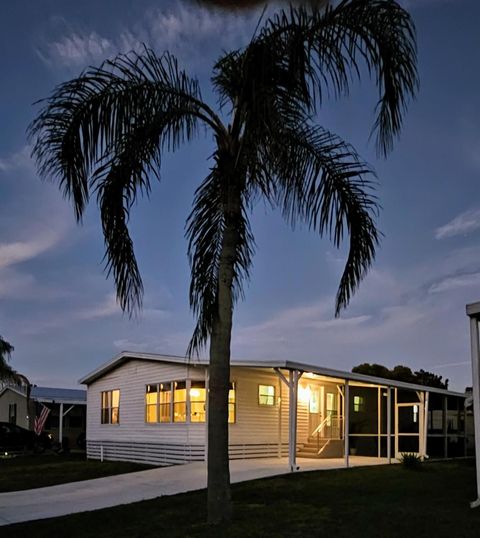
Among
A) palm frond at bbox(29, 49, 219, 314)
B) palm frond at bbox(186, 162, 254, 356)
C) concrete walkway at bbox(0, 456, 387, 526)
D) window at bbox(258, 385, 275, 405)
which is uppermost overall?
palm frond at bbox(29, 49, 219, 314)

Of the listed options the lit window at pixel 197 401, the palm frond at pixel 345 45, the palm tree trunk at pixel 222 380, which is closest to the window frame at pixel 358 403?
the lit window at pixel 197 401

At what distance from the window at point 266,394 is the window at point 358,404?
5579 millimetres

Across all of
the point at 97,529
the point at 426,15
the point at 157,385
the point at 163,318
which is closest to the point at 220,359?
the point at 97,529

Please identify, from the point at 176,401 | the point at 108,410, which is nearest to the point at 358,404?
the point at 176,401

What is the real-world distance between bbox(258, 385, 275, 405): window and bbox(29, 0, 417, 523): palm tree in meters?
12.2

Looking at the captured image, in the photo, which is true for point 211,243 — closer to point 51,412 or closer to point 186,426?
point 186,426

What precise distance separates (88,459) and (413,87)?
2059 centimetres

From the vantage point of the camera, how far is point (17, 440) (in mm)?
30094

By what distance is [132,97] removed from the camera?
8586mm

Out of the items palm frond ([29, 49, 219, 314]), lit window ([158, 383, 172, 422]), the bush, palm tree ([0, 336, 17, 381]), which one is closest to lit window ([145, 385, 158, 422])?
lit window ([158, 383, 172, 422])

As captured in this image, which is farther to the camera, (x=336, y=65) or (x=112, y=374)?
(x=112, y=374)

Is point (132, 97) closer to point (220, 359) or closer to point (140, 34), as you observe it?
point (140, 34)

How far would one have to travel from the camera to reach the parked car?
2988 centimetres

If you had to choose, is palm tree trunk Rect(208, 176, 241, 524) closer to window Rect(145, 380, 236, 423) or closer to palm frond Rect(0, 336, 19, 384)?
window Rect(145, 380, 236, 423)
